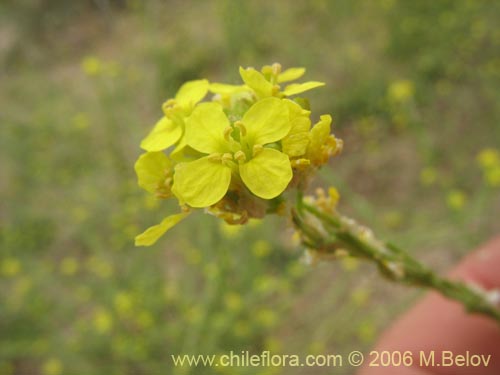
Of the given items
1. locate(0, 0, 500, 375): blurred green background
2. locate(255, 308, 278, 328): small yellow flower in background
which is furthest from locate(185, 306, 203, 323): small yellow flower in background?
locate(255, 308, 278, 328): small yellow flower in background

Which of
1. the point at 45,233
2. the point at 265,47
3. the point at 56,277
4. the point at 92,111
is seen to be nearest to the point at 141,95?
the point at 92,111

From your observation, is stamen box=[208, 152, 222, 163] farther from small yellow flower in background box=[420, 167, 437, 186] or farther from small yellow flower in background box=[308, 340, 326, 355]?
A: small yellow flower in background box=[420, 167, 437, 186]

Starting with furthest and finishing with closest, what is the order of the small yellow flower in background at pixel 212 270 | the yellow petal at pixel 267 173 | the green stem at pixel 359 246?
the small yellow flower in background at pixel 212 270 → the green stem at pixel 359 246 → the yellow petal at pixel 267 173

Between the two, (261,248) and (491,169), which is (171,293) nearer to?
(261,248)

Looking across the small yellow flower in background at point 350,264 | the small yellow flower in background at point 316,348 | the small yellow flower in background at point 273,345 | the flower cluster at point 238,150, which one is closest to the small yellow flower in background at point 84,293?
the small yellow flower in background at point 273,345

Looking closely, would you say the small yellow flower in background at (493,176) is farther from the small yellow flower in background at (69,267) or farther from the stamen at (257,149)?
the small yellow flower in background at (69,267)

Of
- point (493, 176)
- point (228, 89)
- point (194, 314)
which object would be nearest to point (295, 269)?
point (194, 314)
